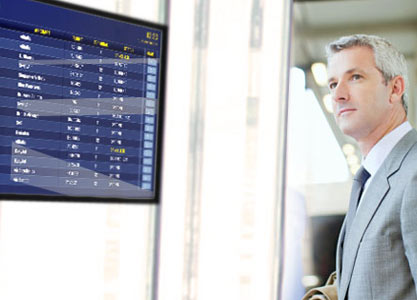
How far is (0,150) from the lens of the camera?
1.31 metres

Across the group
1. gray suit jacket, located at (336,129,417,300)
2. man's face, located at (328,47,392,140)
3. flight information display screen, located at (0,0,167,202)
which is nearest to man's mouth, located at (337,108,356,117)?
man's face, located at (328,47,392,140)

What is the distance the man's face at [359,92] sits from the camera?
1866mm

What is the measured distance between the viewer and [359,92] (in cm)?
192

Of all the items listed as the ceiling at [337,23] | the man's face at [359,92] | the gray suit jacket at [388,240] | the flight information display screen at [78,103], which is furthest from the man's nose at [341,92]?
the flight information display screen at [78,103]

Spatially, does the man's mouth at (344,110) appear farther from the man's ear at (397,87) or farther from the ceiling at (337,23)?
the ceiling at (337,23)

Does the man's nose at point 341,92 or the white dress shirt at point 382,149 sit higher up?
the man's nose at point 341,92

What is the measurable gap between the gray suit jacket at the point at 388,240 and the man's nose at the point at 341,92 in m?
0.39

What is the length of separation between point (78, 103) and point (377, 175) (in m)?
0.86

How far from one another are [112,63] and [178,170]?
1.36 meters

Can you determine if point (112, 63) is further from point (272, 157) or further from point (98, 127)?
point (272, 157)

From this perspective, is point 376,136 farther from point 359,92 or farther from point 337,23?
point 337,23

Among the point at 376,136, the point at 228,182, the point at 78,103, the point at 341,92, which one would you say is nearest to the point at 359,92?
the point at 341,92

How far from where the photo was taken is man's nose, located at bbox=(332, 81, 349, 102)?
1.94 m

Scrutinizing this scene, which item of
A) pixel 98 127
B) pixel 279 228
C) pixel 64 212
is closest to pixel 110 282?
pixel 64 212
